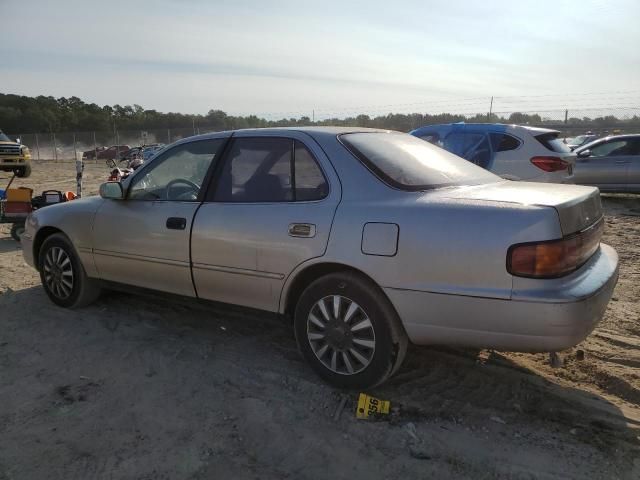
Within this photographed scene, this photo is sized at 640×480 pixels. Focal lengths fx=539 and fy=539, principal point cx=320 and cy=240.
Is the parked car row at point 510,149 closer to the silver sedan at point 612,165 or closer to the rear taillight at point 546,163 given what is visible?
the rear taillight at point 546,163

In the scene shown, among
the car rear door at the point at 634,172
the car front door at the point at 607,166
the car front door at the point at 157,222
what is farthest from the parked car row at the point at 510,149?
the car front door at the point at 157,222

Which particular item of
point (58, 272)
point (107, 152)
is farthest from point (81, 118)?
point (58, 272)

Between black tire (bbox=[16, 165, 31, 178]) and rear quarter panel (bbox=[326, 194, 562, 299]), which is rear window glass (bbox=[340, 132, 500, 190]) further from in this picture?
black tire (bbox=[16, 165, 31, 178])

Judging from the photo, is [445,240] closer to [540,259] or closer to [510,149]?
[540,259]

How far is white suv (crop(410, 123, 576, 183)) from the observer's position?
8680mm

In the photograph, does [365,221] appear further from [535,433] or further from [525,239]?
[535,433]

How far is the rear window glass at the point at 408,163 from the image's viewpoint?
3.28 m

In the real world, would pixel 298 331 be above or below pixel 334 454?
above

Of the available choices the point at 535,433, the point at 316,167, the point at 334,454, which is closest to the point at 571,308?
the point at 535,433

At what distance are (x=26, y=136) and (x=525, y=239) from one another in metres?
52.2

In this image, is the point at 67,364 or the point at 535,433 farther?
the point at 67,364

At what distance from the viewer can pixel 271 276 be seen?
3463 mm

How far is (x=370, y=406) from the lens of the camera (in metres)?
3.14

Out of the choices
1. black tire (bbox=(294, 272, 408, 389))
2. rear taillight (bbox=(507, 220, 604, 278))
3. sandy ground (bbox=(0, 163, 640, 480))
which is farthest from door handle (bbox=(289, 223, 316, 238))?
rear taillight (bbox=(507, 220, 604, 278))
